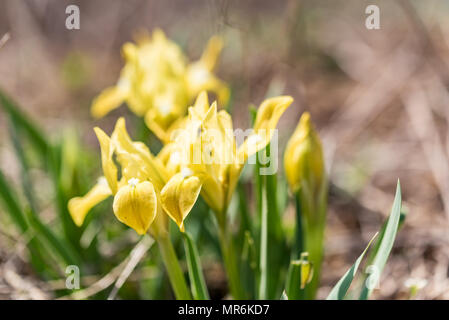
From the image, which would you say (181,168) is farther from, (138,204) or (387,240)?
(387,240)

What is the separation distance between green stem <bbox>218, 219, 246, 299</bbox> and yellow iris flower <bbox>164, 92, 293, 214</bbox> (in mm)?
81

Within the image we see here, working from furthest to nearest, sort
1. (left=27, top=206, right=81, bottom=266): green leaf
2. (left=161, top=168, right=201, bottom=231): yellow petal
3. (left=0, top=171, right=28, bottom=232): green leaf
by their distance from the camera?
(left=0, top=171, right=28, bottom=232): green leaf
(left=27, top=206, right=81, bottom=266): green leaf
(left=161, top=168, right=201, bottom=231): yellow petal

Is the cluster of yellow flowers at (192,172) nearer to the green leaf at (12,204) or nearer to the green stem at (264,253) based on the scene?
the green stem at (264,253)

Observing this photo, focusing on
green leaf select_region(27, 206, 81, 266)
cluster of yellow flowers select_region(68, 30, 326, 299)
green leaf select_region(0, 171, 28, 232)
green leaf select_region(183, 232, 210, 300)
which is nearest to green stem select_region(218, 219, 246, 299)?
cluster of yellow flowers select_region(68, 30, 326, 299)

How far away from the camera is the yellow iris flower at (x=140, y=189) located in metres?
0.97

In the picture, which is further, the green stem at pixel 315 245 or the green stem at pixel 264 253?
the green stem at pixel 315 245

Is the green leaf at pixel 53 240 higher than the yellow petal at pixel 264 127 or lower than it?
lower

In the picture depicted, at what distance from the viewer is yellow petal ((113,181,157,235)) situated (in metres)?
0.98

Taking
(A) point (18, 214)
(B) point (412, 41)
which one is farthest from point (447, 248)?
(B) point (412, 41)

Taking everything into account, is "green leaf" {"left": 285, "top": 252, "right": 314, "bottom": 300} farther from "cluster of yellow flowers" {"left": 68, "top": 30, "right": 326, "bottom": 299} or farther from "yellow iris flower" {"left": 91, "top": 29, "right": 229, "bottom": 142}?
"yellow iris flower" {"left": 91, "top": 29, "right": 229, "bottom": 142}

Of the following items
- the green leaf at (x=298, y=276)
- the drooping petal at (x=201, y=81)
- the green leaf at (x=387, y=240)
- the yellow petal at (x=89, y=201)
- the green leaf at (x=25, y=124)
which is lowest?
the green leaf at (x=298, y=276)

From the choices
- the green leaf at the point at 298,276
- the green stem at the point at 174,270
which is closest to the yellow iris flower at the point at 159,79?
the green stem at the point at 174,270

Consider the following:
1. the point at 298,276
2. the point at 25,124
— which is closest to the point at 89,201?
the point at 298,276

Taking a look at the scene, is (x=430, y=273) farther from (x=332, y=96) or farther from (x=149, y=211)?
(x=332, y=96)
